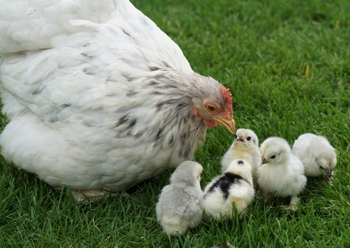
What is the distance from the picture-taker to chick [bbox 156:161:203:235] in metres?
3.41

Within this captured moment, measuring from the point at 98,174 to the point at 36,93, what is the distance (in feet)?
2.22

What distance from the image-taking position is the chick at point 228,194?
136 inches

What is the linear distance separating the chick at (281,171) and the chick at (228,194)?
0.26 m

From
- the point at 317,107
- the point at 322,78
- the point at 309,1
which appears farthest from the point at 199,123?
the point at 309,1

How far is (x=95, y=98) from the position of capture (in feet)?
12.0

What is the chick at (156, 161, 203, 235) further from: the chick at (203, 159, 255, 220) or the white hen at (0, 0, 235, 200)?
the white hen at (0, 0, 235, 200)

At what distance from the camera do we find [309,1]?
6.62 metres

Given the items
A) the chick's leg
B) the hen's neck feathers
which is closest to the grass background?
the chick's leg

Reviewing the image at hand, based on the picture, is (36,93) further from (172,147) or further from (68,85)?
A: (172,147)

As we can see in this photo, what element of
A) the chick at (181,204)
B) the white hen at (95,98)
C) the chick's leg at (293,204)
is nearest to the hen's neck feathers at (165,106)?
the white hen at (95,98)

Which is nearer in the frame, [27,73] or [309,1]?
[27,73]

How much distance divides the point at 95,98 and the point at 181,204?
0.85 meters

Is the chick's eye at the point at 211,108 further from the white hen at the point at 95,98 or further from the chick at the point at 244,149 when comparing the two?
the chick at the point at 244,149

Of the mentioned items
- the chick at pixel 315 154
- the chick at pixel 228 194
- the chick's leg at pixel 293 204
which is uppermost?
the chick at pixel 228 194
